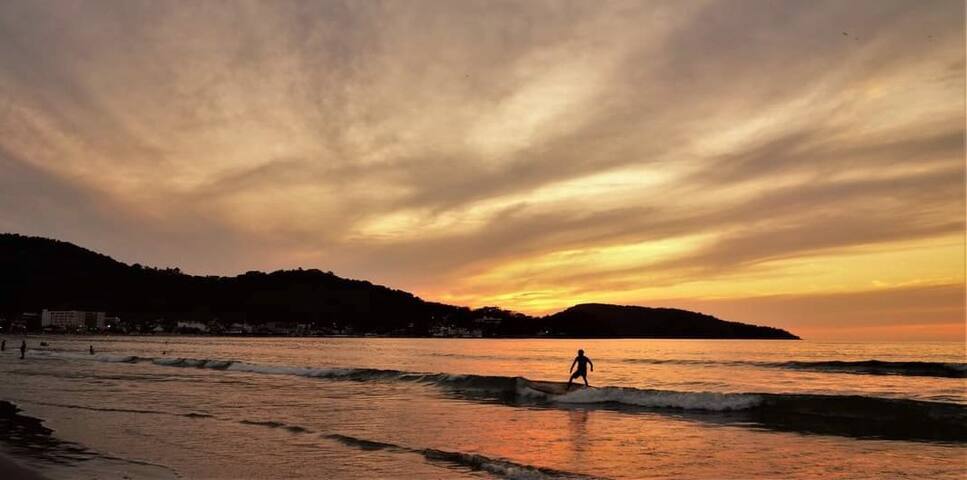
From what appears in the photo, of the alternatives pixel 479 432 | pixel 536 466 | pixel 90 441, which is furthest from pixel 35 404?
pixel 536 466

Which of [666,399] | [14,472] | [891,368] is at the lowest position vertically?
[666,399]

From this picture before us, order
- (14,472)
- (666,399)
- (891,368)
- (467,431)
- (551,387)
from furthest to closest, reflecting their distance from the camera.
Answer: (891,368)
(551,387)
(666,399)
(467,431)
(14,472)

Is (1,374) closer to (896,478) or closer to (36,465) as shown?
(36,465)

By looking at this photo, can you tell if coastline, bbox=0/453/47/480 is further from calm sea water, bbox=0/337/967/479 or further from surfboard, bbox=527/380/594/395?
surfboard, bbox=527/380/594/395

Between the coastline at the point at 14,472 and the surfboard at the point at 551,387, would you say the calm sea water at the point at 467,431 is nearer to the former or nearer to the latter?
the surfboard at the point at 551,387

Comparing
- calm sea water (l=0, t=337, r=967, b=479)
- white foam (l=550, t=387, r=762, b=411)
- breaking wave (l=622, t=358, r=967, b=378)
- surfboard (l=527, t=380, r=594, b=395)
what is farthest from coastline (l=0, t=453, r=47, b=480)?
breaking wave (l=622, t=358, r=967, b=378)

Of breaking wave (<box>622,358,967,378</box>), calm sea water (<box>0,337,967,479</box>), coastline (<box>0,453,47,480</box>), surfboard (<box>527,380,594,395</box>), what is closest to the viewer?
coastline (<box>0,453,47,480</box>)

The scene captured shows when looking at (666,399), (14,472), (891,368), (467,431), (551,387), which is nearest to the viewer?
(14,472)

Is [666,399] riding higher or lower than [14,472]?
lower

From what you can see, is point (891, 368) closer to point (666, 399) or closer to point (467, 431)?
point (666, 399)

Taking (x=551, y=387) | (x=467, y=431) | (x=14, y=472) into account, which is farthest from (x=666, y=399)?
(x=14, y=472)

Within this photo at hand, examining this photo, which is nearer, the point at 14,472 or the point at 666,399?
the point at 14,472

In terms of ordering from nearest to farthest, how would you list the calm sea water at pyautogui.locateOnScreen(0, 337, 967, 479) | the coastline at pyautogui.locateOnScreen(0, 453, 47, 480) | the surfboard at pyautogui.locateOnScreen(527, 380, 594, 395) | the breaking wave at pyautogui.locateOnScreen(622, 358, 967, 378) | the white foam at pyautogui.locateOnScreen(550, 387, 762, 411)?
the coastline at pyautogui.locateOnScreen(0, 453, 47, 480)
the calm sea water at pyautogui.locateOnScreen(0, 337, 967, 479)
the white foam at pyautogui.locateOnScreen(550, 387, 762, 411)
the surfboard at pyautogui.locateOnScreen(527, 380, 594, 395)
the breaking wave at pyautogui.locateOnScreen(622, 358, 967, 378)

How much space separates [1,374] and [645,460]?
4337 cm
